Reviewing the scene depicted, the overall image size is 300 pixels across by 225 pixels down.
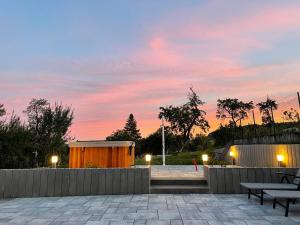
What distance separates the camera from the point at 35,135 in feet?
59.5

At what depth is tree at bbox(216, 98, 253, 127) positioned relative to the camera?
27703 millimetres

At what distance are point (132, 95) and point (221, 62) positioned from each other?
6385 millimetres

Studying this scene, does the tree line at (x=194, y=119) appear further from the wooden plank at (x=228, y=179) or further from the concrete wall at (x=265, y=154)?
the wooden plank at (x=228, y=179)

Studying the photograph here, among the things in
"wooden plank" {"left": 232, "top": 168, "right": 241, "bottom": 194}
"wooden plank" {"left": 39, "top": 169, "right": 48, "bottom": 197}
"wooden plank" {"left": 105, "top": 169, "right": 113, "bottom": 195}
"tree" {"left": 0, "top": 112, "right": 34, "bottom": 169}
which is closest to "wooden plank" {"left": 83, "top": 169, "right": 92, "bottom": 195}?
"wooden plank" {"left": 105, "top": 169, "right": 113, "bottom": 195}

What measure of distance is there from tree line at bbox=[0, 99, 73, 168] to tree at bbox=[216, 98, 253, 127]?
16366 millimetres

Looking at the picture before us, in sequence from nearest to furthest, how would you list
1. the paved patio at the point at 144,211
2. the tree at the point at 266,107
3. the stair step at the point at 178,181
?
the paved patio at the point at 144,211 < the stair step at the point at 178,181 < the tree at the point at 266,107

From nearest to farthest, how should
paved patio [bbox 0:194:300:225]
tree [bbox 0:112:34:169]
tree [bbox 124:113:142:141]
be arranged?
paved patio [bbox 0:194:300:225], tree [bbox 0:112:34:169], tree [bbox 124:113:142:141]

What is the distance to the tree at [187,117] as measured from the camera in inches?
1083

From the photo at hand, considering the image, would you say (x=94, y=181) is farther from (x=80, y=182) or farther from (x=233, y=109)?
(x=233, y=109)

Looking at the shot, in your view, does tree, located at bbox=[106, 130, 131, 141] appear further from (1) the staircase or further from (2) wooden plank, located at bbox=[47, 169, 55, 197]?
(2) wooden plank, located at bbox=[47, 169, 55, 197]

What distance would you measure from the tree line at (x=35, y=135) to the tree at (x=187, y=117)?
38.0 ft

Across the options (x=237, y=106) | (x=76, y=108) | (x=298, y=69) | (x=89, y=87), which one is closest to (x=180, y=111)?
(x=237, y=106)

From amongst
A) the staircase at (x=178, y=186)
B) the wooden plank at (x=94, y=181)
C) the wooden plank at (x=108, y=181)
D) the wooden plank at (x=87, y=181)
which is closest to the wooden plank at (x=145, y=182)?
the staircase at (x=178, y=186)

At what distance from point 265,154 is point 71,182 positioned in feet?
21.1
